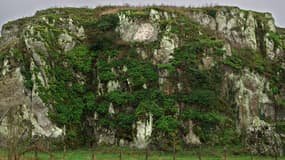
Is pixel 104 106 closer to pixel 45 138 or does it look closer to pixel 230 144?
pixel 45 138

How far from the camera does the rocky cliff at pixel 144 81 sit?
35531 millimetres

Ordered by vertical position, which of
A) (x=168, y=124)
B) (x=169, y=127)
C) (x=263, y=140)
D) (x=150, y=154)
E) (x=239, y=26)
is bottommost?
→ (x=150, y=154)

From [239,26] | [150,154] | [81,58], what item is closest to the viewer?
[150,154]

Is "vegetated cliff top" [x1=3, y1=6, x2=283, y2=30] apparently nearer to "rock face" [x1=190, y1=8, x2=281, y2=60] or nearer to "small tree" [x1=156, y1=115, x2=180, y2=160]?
"rock face" [x1=190, y1=8, x2=281, y2=60]

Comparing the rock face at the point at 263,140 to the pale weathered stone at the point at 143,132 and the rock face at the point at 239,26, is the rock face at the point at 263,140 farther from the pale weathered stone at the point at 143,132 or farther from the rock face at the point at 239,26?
the rock face at the point at 239,26

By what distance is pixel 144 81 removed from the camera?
126ft

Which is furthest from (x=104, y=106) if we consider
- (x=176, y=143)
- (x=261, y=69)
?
(x=261, y=69)

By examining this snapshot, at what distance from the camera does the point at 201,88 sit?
3853cm

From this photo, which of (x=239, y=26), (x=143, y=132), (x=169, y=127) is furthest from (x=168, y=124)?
(x=239, y=26)

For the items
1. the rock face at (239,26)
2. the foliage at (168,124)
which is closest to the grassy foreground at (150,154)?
the foliage at (168,124)

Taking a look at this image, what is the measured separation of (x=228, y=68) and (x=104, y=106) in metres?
12.3

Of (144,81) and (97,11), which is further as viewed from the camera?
(97,11)

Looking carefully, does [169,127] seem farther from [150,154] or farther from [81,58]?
[81,58]

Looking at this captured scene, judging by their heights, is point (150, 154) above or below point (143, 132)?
below
